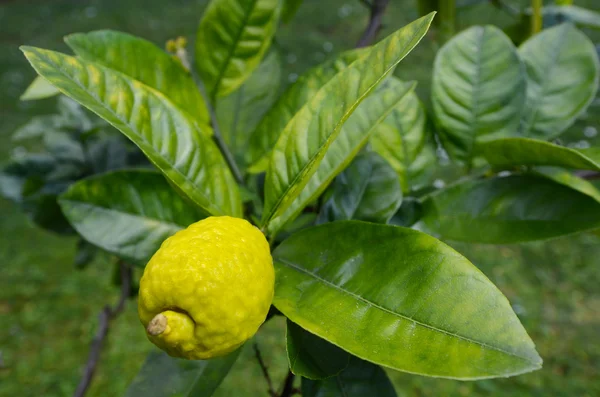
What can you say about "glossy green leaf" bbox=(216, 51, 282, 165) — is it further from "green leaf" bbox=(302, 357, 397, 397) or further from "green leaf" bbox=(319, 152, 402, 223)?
"green leaf" bbox=(302, 357, 397, 397)

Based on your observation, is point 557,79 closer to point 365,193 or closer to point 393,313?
point 365,193

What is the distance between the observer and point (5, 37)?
5645mm

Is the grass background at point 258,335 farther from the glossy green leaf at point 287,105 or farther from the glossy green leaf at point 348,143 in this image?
the glossy green leaf at point 348,143

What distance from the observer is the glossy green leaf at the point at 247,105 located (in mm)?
745

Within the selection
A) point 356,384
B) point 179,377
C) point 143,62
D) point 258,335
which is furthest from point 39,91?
point 258,335

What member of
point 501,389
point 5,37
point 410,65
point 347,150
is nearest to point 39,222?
point 347,150

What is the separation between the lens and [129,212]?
1.87ft

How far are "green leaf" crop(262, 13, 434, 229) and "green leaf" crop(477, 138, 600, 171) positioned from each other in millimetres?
185

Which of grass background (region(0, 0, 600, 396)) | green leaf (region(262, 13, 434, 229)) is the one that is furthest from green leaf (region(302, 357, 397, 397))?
grass background (region(0, 0, 600, 396))

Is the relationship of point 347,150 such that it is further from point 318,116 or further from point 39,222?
point 39,222

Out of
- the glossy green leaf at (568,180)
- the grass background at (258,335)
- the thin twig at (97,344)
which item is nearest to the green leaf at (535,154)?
the glossy green leaf at (568,180)

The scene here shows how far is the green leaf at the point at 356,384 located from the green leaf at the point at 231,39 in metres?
0.36

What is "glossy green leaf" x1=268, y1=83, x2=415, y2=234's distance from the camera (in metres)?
0.46

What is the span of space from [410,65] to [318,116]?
12.9 feet
